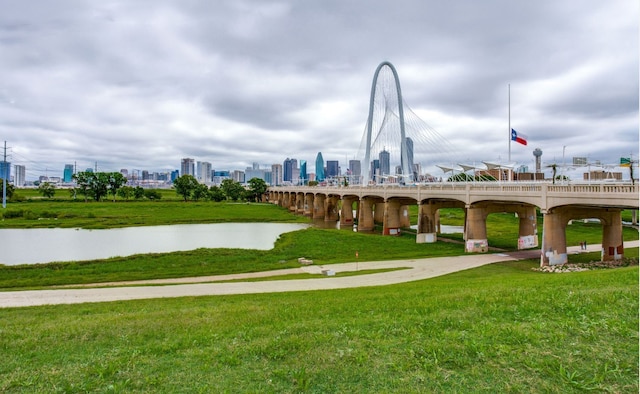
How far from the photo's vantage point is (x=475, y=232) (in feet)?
121

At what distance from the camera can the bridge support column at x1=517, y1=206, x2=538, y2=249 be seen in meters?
39.1

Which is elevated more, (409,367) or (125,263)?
(409,367)

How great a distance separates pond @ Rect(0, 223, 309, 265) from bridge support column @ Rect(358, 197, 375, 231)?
13.8 meters

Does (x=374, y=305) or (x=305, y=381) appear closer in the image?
(x=305, y=381)

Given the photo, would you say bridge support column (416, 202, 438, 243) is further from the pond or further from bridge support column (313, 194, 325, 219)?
bridge support column (313, 194, 325, 219)

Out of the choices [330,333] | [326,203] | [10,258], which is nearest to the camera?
[330,333]

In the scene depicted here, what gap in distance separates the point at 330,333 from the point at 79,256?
3331 cm

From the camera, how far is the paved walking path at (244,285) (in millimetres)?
17656

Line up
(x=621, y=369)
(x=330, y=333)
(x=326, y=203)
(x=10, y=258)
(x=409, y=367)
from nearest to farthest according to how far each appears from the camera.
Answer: (x=621, y=369) < (x=409, y=367) < (x=330, y=333) < (x=10, y=258) < (x=326, y=203)

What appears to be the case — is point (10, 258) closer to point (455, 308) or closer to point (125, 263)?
point (125, 263)

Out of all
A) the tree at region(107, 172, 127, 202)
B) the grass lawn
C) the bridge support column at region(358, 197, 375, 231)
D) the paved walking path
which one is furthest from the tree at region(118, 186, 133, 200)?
the grass lawn

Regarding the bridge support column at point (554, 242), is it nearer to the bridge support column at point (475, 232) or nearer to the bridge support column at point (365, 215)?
the bridge support column at point (475, 232)

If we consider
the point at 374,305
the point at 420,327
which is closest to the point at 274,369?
the point at 420,327

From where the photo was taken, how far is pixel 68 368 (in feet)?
24.6
